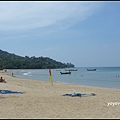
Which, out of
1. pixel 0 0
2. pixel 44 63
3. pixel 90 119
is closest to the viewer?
pixel 90 119

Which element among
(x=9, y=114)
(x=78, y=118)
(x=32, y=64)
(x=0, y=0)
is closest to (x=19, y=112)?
(x=9, y=114)

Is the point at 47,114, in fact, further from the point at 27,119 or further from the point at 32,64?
the point at 32,64

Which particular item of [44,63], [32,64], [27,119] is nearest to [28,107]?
[27,119]

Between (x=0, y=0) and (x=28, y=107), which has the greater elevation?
(x=0, y=0)

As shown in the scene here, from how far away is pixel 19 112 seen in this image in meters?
9.41

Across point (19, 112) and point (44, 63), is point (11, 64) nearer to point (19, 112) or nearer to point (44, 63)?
point (44, 63)

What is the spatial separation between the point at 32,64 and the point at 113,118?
170m

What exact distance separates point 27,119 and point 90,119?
2.06 meters

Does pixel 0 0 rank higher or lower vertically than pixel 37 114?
higher

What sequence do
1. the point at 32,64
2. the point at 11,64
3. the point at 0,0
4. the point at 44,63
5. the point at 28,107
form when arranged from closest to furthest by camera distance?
the point at 28,107
the point at 0,0
the point at 11,64
the point at 32,64
the point at 44,63

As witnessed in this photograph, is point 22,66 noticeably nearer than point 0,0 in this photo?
No

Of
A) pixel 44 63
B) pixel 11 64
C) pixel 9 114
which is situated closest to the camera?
pixel 9 114

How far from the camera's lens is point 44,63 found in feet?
621

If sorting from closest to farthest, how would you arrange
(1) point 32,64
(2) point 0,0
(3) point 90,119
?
(3) point 90,119
(2) point 0,0
(1) point 32,64
